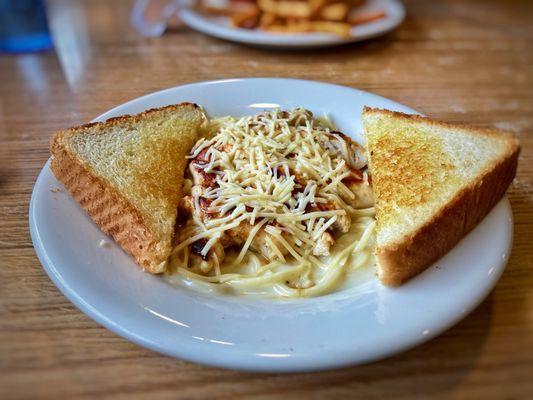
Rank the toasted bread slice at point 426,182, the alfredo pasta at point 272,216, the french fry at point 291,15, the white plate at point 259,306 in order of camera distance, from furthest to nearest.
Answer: the french fry at point 291,15 → the alfredo pasta at point 272,216 → the toasted bread slice at point 426,182 → the white plate at point 259,306

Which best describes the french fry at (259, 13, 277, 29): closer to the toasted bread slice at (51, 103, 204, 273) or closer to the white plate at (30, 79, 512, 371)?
the toasted bread slice at (51, 103, 204, 273)

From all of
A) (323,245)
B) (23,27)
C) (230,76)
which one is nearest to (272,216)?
(323,245)

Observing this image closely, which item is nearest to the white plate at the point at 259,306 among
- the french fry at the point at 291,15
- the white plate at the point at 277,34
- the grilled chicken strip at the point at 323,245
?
the grilled chicken strip at the point at 323,245

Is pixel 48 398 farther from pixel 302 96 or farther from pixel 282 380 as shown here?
pixel 302 96

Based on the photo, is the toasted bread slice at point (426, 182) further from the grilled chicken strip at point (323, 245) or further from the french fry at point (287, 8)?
the french fry at point (287, 8)

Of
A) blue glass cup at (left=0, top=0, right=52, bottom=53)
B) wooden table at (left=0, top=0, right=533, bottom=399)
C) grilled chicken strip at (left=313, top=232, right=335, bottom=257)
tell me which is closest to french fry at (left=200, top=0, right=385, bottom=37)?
wooden table at (left=0, top=0, right=533, bottom=399)

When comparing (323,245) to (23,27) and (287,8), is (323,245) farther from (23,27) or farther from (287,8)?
(23,27)
